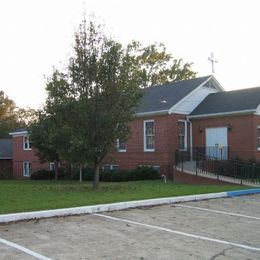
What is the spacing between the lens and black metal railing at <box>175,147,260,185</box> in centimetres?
2108

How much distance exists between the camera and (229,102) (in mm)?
25906

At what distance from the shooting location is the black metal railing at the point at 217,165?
69.2 feet

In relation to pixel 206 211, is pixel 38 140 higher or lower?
higher

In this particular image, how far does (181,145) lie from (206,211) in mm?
15073

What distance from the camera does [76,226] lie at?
9.02m

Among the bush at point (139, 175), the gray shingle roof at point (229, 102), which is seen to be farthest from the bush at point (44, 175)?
the gray shingle roof at point (229, 102)

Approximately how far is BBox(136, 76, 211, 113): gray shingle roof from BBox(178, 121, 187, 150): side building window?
4.86 feet

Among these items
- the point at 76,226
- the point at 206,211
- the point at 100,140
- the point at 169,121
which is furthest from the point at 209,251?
the point at 169,121

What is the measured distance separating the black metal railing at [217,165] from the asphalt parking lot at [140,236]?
9.78 metres

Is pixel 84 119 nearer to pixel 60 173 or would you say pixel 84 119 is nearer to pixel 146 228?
pixel 146 228

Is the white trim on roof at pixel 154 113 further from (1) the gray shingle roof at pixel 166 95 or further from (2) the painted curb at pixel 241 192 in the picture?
(2) the painted curb at pixel 241 192

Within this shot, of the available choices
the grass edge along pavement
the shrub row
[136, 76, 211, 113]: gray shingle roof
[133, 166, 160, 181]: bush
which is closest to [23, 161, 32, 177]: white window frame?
the shrub row

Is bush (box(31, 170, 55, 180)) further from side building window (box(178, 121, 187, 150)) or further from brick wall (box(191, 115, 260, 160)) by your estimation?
brick wall (box(191, 115, 260, 160))

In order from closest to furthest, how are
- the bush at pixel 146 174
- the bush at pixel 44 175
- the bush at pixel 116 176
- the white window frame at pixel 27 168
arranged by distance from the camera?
the bush at pixel 146 174 → the bush at pixel 116 176 → the bush at pixel 44 175 → the white window frame at pixel 27 168
